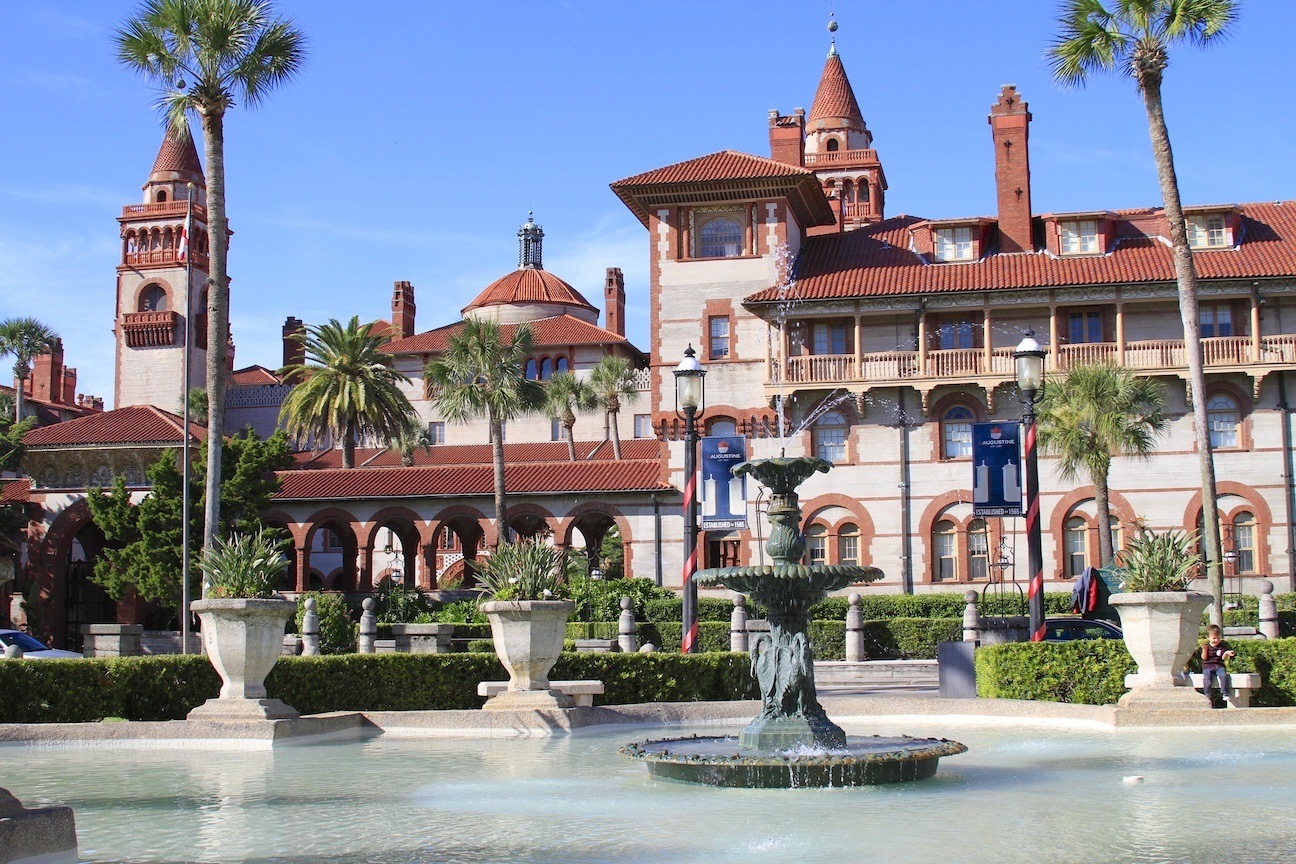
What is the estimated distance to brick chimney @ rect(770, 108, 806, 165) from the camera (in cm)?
5269

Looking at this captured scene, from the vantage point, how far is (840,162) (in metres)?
74.6

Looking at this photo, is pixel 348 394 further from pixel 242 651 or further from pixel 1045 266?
pixel 242 651

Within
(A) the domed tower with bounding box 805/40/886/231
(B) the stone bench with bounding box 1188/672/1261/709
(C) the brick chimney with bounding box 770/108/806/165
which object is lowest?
(B) the stone bench with bounding box 1188/672/1261/709

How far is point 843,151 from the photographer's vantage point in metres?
75.0

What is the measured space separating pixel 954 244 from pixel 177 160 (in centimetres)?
5397

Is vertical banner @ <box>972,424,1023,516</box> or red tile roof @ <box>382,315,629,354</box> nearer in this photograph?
vertical banner @ <box>972,424,1023,516</box>

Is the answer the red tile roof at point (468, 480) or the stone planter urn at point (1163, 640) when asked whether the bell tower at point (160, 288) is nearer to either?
the red tile roof at point (468, 480)

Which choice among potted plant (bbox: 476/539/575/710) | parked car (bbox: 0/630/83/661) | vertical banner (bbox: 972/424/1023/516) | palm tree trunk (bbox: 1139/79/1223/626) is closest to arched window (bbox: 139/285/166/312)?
parked car (bbox: 0/630/83/661)

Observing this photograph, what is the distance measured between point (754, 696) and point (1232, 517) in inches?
1046

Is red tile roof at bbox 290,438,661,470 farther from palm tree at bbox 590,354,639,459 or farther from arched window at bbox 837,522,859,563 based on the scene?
arched window at bbox 837,522,859,563

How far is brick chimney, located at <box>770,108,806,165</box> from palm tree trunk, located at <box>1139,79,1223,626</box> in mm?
23918

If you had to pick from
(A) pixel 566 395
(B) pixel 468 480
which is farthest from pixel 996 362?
(A) pixel 566 395

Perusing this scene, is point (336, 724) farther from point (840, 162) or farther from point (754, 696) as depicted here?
point (840, 162)

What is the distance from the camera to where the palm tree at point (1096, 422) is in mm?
37375
